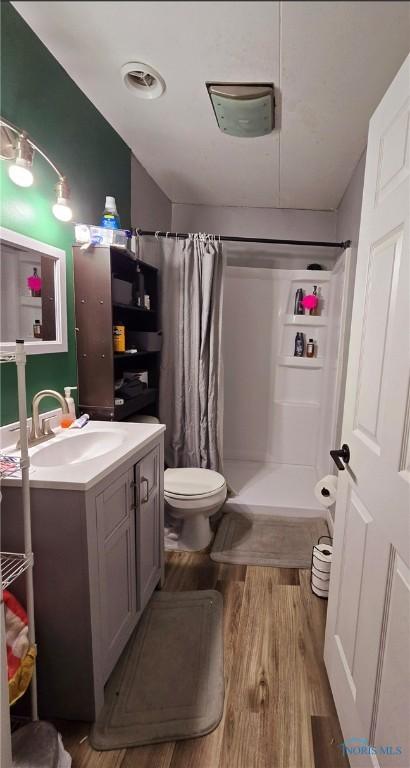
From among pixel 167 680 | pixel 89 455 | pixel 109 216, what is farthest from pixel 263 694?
pixel 109 216

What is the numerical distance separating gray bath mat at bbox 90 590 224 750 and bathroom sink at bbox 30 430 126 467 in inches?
30.2

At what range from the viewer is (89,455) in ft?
4.50

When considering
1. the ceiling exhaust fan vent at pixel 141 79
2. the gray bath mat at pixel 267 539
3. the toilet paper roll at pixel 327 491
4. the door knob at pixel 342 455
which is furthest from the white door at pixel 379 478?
the gray bath mat at pixel 267 539

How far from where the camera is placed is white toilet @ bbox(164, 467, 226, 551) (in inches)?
68.8

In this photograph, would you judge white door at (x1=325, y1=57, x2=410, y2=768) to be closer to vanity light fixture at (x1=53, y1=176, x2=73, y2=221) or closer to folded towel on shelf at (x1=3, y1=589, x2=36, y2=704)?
folded towel on shelf at (x1=3, y1=589, x2=36, y2=704)

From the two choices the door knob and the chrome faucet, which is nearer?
the door knob

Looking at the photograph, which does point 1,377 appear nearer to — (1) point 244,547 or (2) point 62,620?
(2) point 62,620

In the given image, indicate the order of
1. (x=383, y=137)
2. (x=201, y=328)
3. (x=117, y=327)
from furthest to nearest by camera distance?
(x=201, y=328) → (x=117, y=327) → (x=383, y=137)

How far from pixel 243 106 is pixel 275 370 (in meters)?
2.23

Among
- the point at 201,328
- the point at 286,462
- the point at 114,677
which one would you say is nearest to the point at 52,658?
the point at 114,677

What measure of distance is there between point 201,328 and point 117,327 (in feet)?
2.13

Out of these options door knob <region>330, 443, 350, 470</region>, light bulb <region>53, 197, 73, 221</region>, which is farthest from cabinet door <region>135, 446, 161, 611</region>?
light bulb <region>53, 197, 73, 221</region>

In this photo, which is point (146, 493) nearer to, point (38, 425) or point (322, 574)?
point (38, 425)

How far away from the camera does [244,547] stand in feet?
6.30
